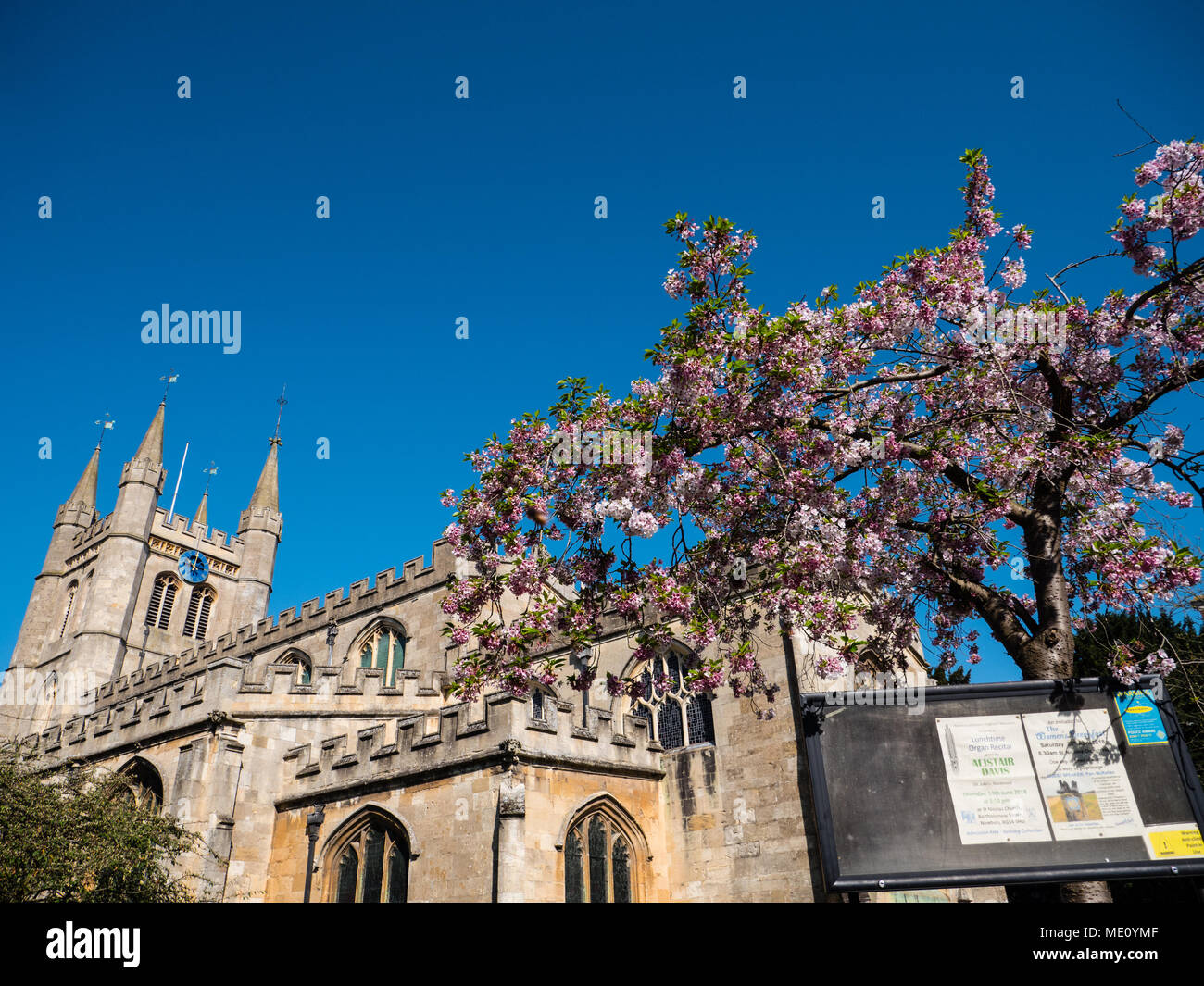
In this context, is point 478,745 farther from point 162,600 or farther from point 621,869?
point 162,600

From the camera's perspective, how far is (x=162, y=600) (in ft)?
141

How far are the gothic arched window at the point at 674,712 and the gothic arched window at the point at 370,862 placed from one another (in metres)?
5.73

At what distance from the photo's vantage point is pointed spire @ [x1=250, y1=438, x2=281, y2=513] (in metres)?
48.1

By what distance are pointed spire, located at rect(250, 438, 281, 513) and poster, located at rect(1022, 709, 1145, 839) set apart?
4755 cm

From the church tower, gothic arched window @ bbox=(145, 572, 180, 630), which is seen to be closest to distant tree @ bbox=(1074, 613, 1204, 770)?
the church tower

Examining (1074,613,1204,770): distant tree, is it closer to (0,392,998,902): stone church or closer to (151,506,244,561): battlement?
(0,392,998,902): stone church

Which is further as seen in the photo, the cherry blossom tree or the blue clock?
the blue clock

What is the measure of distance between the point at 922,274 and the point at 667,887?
13.2 metres
